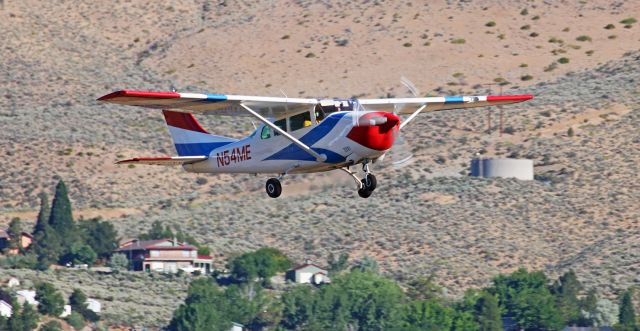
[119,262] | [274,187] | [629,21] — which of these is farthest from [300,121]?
[629,21]

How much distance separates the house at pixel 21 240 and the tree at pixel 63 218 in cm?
241

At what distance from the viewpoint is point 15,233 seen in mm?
135375

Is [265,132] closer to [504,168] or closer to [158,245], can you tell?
[504,168]

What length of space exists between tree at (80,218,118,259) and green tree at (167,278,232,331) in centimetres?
789

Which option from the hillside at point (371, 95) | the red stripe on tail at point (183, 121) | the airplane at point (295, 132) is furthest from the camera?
the hillside at point (371, 95)

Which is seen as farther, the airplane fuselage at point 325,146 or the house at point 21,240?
the house at point 21,240

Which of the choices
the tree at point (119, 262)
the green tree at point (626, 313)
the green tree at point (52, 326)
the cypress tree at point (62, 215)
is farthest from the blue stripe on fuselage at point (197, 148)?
the tree at point (119, 262)

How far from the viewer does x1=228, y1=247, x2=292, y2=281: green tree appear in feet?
424

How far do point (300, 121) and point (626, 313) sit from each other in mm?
71752

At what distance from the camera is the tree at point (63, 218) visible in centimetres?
13238

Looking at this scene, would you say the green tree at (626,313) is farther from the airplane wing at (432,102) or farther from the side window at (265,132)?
the side window at (265,132)

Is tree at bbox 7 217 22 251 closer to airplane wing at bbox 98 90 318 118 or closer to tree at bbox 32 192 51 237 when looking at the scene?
tree at bbox 32 192 51 237

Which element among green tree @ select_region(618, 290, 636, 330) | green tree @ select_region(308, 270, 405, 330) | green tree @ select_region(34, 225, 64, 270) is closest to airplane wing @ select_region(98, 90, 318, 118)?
green tree @ select_region(618, 290, 636, 330)

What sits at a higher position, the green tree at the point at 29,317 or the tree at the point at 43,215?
the tree at the point at 43,215
